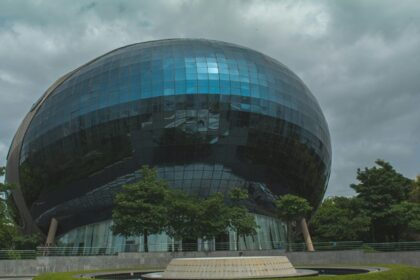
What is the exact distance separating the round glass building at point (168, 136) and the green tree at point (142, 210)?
7665 mm

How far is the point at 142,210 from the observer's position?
128ft

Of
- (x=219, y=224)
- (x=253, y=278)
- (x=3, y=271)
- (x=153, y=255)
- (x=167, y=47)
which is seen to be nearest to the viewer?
(x=253, y=278)

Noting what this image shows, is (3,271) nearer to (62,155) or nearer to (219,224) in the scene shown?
(219,224)

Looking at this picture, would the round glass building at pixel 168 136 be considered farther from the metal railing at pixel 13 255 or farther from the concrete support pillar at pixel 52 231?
the metal railing at pixel 13 255

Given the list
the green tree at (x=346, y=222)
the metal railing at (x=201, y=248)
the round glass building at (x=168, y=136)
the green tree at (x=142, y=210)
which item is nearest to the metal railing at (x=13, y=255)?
the metal railing at (x=201, y=248)

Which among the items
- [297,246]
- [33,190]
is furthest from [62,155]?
[297,246]

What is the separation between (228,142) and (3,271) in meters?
24.7

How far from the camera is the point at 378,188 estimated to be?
48.6m

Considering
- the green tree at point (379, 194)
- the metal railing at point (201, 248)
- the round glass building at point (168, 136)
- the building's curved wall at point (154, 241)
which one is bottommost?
the metal railing at point (201, 248)

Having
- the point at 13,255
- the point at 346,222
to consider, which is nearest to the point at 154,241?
the point at 13,255

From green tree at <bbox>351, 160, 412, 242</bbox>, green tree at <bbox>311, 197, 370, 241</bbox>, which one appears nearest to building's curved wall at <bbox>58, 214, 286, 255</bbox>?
green tree at <bbox>311, 197, 370, 241</bbox>

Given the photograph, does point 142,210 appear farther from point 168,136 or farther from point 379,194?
point 379,194

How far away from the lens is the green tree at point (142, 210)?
38469mm

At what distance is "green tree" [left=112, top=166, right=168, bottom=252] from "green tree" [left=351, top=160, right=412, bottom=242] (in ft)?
68.6
